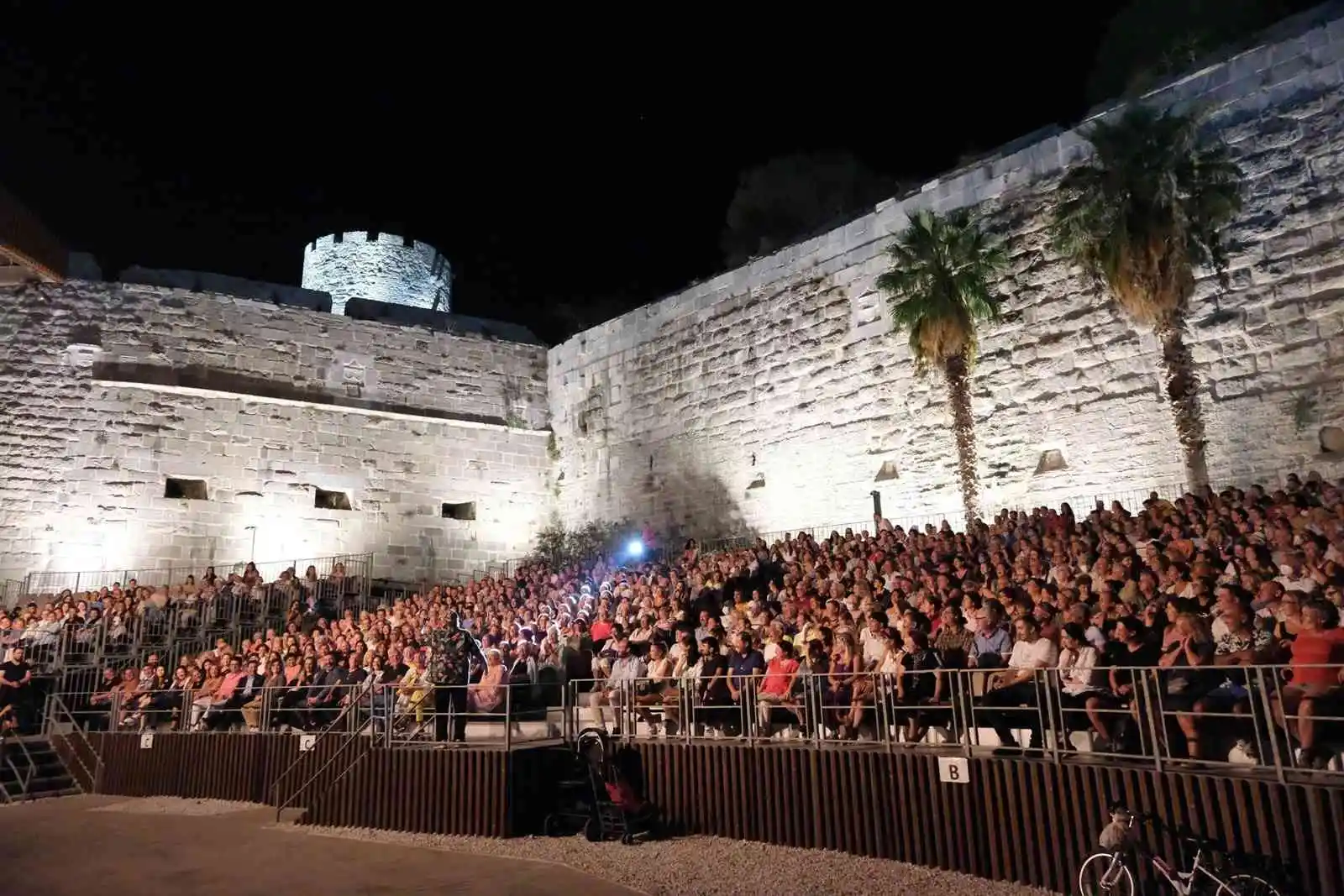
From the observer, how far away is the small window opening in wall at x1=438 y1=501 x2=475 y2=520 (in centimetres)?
2067

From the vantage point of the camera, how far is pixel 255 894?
6129 millimetres

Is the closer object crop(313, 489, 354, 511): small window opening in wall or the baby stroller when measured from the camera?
the baby stroller

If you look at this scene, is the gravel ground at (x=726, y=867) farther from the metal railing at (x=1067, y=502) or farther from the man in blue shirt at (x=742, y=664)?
the metal railing at (x=1067, y=502)

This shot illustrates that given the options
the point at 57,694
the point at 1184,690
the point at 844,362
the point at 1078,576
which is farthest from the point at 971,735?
the point at 57,694

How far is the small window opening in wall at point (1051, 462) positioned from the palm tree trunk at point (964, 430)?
2.89 feet

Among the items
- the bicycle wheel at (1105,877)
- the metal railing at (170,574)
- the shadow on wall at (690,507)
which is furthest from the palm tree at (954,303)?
the metal railing at (170,574)

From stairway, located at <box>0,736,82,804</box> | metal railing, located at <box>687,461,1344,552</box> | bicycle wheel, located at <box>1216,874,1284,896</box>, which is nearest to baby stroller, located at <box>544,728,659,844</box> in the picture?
bicycle wheel, located at <box>1216,874,1284,896</box>

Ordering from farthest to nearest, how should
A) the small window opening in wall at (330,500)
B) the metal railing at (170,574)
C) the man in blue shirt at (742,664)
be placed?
1. the small window opening in wall at (330,500)
2. the metal railing at (170,574)
3. the man in blue shirt at (742,664)

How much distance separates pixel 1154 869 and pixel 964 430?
9285mm

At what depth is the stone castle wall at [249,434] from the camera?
17.2 meters

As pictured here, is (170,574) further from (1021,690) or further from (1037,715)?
(1037,715)

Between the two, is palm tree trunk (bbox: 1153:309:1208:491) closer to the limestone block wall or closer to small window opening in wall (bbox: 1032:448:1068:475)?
the limestone block wall

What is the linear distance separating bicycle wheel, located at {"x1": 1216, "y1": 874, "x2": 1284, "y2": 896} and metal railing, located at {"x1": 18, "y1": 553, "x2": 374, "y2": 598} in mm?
15992

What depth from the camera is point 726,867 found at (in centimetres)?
637
